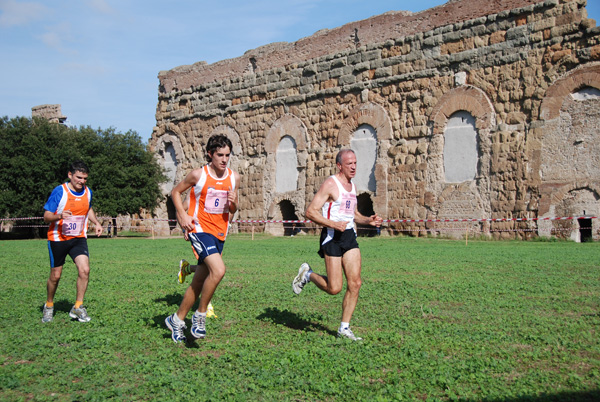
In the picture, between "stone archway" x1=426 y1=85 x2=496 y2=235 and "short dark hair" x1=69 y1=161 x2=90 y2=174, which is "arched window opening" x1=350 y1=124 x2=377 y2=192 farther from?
"short dark hair" x1=69 y1=161 x2=90 y2=174

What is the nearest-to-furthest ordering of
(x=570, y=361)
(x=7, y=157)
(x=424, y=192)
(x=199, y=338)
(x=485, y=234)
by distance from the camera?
(x=570, y=361)
(x=199, y=338)
(x=485, y=234)
(x=424, y=192)
(x=7, y=157)

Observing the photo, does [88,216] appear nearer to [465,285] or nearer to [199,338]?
[199,338]

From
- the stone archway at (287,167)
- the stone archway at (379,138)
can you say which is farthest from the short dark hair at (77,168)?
the stone archway at (287,167)

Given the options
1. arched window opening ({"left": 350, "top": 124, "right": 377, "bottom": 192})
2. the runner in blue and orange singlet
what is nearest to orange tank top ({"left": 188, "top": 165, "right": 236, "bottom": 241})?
the runner in blue and orange singlet

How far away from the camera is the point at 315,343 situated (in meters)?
5.69

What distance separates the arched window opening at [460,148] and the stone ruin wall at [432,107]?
0.25 meters

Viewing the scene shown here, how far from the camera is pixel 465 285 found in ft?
30.8

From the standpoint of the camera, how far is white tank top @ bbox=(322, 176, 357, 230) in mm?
6412

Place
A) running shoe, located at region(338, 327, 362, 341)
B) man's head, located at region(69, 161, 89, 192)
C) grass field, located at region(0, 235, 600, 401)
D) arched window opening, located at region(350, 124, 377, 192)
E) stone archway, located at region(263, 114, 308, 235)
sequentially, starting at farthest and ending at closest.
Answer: stone archway, located at region(263, 114, 308, 235) → arched window opening, located at region(350, 124, 377, 192) → man's head, located at region(69, 161, 89, 192) → running shoe, located at region(338, 327, 362, 341) → grass field, located at region(0, 235, 600, 401)

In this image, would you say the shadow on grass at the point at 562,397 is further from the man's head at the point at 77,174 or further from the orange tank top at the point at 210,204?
the man's head at the point at 77,174

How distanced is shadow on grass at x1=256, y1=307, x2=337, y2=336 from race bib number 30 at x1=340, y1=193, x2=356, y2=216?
49.4 inches

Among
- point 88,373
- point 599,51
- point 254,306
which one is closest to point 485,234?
A: point 599,51

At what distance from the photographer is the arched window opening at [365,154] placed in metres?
24.4

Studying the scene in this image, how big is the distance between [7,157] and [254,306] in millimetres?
24367
